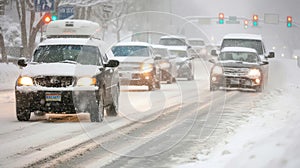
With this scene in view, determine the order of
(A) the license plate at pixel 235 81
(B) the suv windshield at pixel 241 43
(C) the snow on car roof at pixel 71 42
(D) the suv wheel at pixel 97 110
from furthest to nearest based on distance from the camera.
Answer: (B) the suv windshield at pixel 241 43, (A) the license plate at pixel 235 81, (C) the snow on car roof at pixel 71 42, (D) the suv wheel at pixel 97 110

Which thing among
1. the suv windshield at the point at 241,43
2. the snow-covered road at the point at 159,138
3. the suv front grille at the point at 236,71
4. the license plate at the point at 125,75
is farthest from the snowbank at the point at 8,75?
the suv windshield at the point at 241,43

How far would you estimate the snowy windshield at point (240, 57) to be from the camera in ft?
82.9

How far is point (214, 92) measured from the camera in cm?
2370

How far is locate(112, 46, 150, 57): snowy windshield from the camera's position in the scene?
24344mm

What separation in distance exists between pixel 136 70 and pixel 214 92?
303 cm

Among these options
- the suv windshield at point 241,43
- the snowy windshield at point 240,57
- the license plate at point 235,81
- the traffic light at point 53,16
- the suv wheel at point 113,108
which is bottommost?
the license plate at point 235,81

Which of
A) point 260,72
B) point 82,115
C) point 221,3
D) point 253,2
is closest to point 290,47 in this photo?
point 253,2

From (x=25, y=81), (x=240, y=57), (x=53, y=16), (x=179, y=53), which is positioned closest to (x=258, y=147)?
(x=25, y=81)

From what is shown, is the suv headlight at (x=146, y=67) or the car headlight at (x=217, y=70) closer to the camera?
the suv headlight at (x=146, y=67)

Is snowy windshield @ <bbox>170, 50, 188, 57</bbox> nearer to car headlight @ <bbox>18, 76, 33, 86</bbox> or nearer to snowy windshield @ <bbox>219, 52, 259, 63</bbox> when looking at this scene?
snowy windshield @ <bbox>219, 52, 259, 63</bbox>

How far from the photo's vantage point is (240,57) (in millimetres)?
25547

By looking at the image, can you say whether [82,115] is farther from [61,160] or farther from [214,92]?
[214,92]

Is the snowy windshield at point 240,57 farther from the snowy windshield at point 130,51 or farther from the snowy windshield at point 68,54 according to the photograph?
the snowy windshield at point 68,54

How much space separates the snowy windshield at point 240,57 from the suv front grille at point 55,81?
44.0ft
